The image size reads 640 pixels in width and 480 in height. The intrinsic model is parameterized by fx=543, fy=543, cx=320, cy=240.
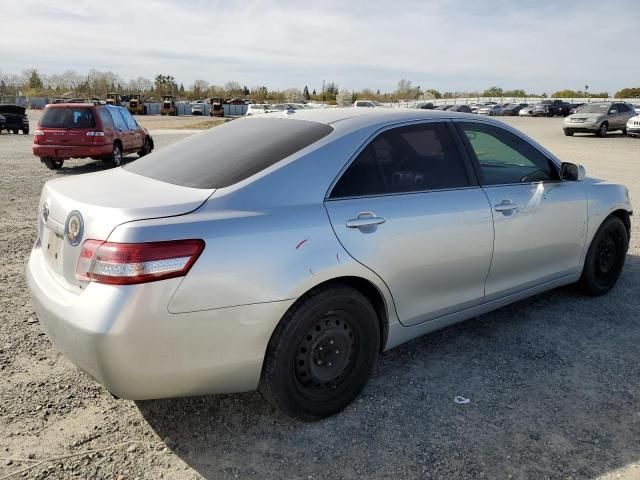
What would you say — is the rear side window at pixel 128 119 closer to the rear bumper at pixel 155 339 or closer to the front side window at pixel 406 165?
the front side window at pixel 406 165

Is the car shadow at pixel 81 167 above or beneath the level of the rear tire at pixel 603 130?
beneath

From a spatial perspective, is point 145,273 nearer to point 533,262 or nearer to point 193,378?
point 193,378

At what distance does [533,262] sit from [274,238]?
223 centimetres

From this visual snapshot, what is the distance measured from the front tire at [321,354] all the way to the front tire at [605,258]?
97.4 inches

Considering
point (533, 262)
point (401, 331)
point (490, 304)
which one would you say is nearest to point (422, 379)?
point (401, 331)

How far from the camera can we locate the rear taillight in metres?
2.25

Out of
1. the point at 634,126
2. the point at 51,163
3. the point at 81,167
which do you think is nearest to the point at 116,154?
the point at 81,167

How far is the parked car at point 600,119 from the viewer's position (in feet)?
84.1

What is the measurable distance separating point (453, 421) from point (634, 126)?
2607 cm

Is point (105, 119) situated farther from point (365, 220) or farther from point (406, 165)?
point (365, 220)

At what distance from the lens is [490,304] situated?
3715 mm

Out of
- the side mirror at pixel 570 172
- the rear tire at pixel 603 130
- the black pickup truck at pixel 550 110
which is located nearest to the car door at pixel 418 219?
the side mirror at pixel 570 172

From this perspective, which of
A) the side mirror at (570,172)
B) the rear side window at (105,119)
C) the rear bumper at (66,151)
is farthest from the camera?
the rear side window at (105,119)

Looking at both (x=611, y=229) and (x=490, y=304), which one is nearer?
(x=490, y=304)
